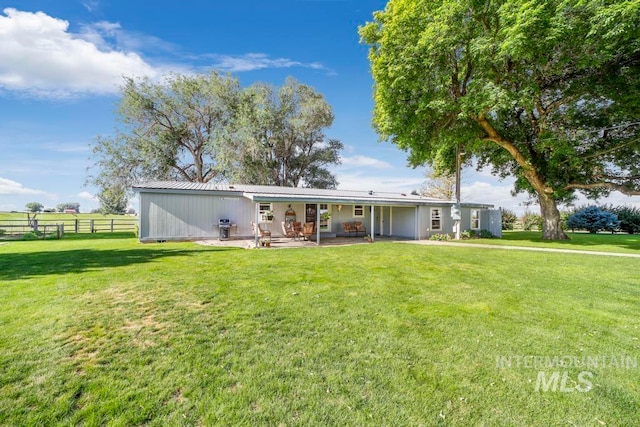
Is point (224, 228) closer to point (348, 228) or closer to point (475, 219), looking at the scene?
point (348, 228)

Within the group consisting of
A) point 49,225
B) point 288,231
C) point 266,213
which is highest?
point 266,213

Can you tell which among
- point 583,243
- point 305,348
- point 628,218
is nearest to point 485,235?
point 583,243

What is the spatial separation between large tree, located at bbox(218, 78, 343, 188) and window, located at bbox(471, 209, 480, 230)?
513 inches

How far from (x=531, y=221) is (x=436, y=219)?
15.3 meters

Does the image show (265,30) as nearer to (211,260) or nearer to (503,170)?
(211,260)

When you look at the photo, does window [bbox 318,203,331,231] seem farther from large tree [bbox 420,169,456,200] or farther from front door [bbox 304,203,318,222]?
large tree [bbox 420,169,456,200]

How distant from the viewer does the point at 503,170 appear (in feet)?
65.0

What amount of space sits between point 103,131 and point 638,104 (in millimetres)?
31411

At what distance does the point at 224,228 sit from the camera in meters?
13.5

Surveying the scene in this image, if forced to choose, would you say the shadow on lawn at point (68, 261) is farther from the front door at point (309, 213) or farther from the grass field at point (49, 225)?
the grass field at point (49, 225)

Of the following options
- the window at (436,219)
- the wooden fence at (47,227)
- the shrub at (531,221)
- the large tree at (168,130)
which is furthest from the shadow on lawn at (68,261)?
the shrub at (531,221)

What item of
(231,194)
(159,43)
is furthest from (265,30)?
(231,194)

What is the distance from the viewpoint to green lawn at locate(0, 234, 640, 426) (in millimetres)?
2295

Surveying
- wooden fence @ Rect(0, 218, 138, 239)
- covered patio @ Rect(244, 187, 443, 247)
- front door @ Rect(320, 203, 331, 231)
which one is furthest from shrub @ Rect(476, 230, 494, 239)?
wooden fence @ Rect(0, 218, 138, 239)
